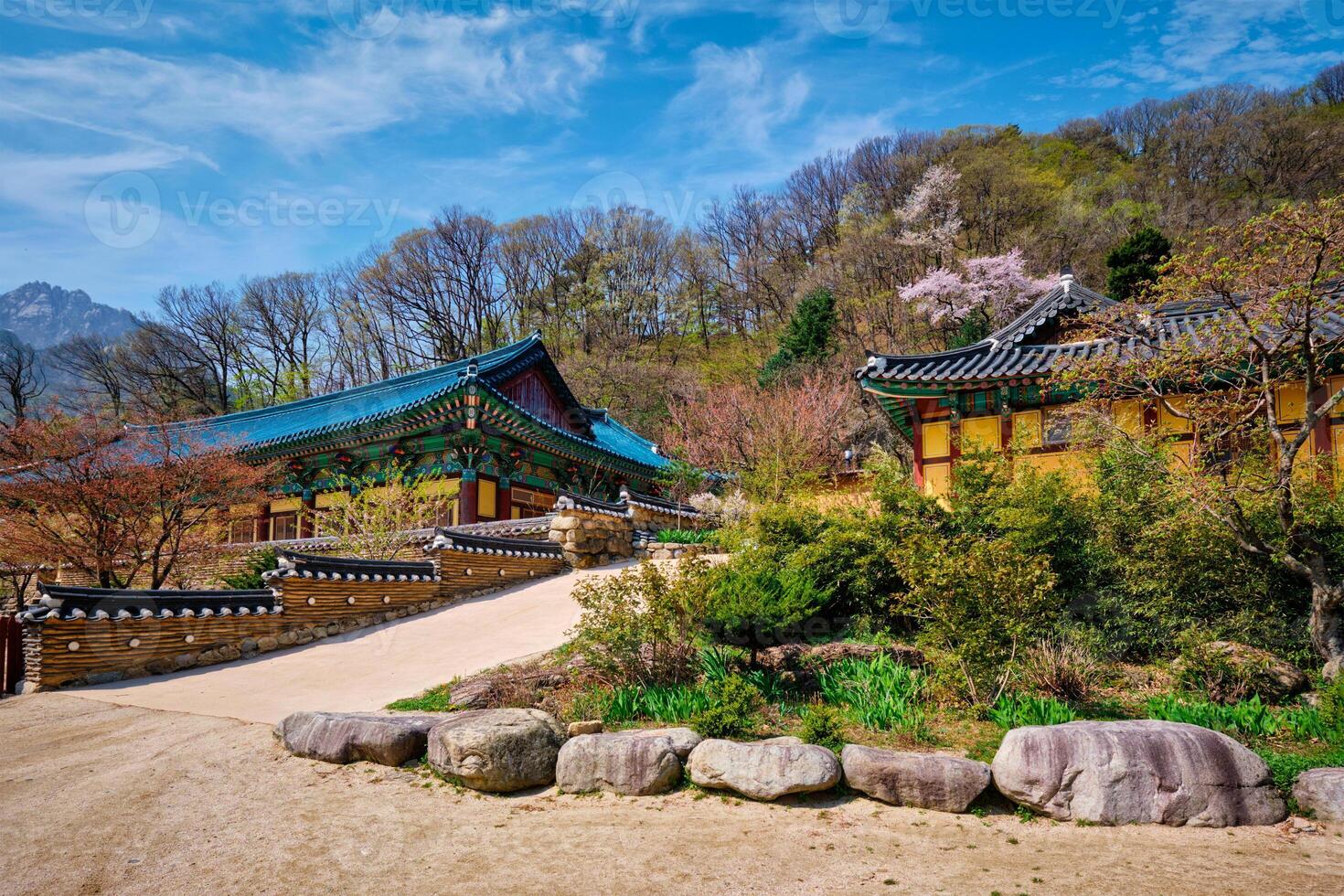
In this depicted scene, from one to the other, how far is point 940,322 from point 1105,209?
961cm

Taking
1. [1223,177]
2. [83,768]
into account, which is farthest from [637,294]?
[83,768]

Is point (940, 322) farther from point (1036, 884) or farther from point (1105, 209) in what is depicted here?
point (1036, 884)

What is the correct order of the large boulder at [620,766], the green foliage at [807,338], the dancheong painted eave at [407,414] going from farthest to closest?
the green foliage at [807,338]
the dancheong painted eave at [407,414]
the large boulder at [620,766]

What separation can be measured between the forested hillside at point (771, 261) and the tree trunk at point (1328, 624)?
80.9ft

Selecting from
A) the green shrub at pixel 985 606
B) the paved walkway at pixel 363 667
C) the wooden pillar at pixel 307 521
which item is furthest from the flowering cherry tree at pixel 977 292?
the green shrub at pixel 985 606

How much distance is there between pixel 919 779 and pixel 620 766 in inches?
71.1

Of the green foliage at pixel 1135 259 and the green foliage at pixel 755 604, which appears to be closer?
the green foliage at pixel 755 604

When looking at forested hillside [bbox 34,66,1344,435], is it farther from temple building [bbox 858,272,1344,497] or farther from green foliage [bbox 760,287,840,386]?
temple building [bbox 858,272,1344,497]

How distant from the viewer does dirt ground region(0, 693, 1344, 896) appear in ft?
11.8

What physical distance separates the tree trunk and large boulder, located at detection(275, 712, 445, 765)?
6646 mm

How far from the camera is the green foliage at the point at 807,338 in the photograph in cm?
2692

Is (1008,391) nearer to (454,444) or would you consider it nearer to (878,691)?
(878,691)

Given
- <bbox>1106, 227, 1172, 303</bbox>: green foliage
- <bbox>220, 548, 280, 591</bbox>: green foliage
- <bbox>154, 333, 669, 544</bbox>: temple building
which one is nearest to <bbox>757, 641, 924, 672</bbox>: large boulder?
<bbox>220, 548, 280, 591</bbox>: green foliage

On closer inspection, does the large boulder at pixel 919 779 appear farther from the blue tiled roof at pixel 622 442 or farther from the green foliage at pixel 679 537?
the blue tiled roof at pixel 622 442
